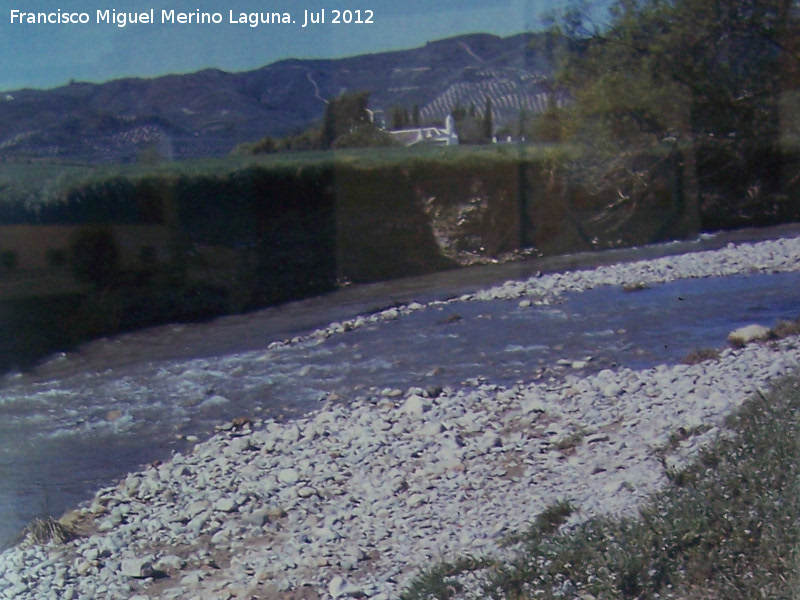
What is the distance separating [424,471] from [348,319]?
1.21m

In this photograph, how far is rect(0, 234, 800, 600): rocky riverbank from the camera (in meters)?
2.99

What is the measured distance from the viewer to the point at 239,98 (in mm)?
3381

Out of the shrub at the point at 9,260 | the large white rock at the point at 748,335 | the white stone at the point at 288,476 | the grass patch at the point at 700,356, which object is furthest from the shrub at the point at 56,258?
the large white rock at the point at 748,335

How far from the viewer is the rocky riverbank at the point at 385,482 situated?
299cm

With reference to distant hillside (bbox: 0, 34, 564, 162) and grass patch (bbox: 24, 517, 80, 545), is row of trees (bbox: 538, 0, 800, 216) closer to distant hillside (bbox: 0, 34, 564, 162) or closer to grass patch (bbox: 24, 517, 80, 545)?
distant hillside (bbox: 0, 34, 564, 162)

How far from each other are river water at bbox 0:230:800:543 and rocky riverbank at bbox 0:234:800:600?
0.09 meters

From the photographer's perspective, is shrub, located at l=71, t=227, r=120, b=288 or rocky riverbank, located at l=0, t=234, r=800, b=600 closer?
rocky riverbank, located at l=0, t=234, r=800, b=600

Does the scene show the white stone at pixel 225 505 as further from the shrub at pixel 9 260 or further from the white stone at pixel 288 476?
the shrub at pixel 9 260

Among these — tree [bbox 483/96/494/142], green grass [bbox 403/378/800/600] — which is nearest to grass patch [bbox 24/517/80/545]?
green grass [bbox 403/378/800/600]

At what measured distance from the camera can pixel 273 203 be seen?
439 cm

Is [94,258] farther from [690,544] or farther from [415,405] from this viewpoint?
[690,544]

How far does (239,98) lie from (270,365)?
125 cm

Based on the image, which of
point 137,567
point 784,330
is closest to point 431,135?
point 784,330

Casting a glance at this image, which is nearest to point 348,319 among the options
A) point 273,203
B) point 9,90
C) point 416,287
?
point 416,287
